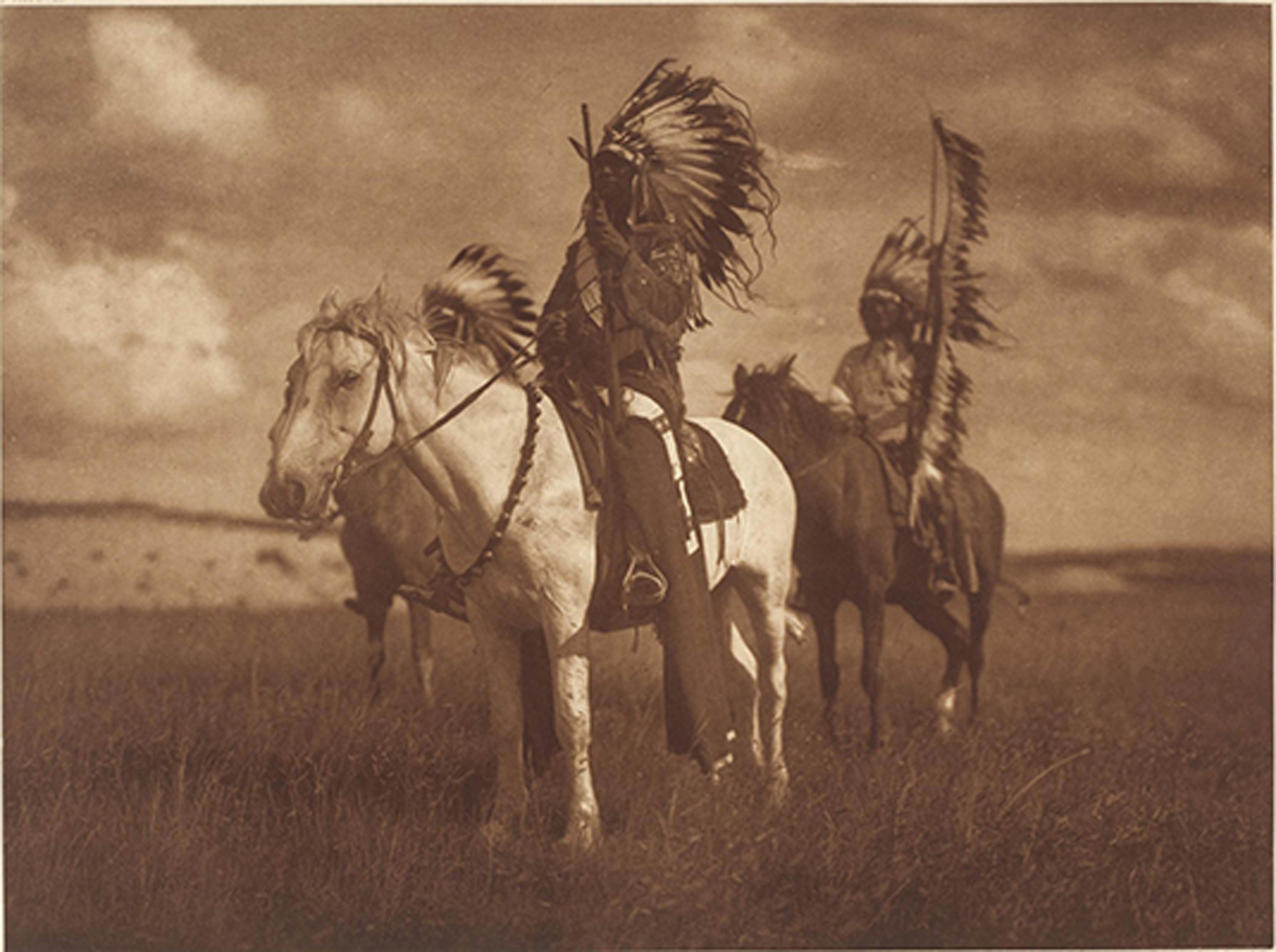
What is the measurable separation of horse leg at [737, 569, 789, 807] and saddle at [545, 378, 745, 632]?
17.4 inches

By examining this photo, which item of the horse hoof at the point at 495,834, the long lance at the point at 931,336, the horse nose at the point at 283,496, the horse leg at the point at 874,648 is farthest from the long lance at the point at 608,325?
the horse leg at the point at 874,648

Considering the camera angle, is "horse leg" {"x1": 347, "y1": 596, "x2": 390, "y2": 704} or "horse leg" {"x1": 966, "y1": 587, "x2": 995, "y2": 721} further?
"horse leg" {"x1": 966, "y1": 587, "x2": 995, "y2": 721}

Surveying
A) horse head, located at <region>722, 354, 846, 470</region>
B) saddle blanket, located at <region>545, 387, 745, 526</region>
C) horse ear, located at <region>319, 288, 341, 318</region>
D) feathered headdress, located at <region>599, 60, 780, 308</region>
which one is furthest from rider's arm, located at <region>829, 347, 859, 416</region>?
horse ear, located at <region>319, 288, 341, 318</region>

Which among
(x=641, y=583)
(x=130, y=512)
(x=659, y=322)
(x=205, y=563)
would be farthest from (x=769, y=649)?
(x=130, y=512)

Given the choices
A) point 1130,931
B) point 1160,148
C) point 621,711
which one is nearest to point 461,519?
point 621,711

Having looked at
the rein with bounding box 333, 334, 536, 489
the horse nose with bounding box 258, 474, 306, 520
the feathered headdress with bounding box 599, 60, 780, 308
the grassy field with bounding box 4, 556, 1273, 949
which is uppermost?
the feathered headdress with bounding box 599, 60, 780, 308

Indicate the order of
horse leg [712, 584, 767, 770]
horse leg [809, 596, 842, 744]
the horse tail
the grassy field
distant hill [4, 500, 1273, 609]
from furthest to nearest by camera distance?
the horse tail < horse leg [809, 596, 842, 744] < distant hill [4, 500, 1273, 609] < horse leg [712, 584, 767, 770] < the grassy field

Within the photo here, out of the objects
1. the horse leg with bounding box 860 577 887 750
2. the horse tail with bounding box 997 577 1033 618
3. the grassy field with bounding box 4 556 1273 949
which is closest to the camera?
the grassy field with bounding box 4 556 1273 949

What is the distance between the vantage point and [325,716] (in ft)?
17.6

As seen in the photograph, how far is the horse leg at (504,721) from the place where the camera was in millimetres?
4648

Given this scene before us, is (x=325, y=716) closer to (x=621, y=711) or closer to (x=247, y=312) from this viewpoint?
(x=621, y=711)

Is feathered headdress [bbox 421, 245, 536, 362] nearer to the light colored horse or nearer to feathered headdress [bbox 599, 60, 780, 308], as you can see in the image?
feathered headdress [bbox 599, 60, 780, 308]

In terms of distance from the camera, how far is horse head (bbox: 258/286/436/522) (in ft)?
14.3

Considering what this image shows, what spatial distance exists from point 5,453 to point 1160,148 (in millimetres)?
4904
